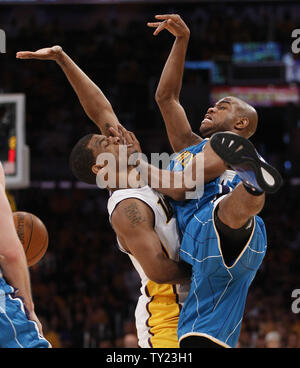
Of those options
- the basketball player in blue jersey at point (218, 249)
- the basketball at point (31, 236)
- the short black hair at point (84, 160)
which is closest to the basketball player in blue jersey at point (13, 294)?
the basketball player in blue jersey at point (218, 249)

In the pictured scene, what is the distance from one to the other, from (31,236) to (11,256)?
63.1 inches

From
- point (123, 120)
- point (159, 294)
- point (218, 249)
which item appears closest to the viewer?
point (218, 249)

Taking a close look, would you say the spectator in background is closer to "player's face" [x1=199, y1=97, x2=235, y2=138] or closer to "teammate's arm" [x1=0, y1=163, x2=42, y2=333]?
"player's face" [x1=199, y1=97, x2=235, y2=138]

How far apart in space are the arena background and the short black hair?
540 centimetres

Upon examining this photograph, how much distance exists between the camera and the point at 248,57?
11.4 meters

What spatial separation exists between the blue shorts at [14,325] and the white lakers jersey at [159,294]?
1088 mm

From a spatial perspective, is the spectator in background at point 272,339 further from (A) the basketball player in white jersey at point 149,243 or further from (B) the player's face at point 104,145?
(B) the player's face at point 104,145

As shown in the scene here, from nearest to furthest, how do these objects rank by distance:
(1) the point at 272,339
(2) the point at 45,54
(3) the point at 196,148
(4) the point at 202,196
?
(4) the point at 202,196
(3) the point at 196,148
(2) the point at 45,54
(1) the point at 272,339

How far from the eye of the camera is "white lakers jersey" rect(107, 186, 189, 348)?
3340 mm

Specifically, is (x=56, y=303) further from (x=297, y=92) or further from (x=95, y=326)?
(x=297, y=92)

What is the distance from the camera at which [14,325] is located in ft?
7.45

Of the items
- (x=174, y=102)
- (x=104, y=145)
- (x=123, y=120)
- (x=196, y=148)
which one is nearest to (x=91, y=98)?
(x=174, y=102)

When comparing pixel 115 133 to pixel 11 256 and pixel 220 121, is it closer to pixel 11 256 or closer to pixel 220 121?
pixel 220 121

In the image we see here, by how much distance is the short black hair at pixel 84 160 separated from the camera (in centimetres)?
351
